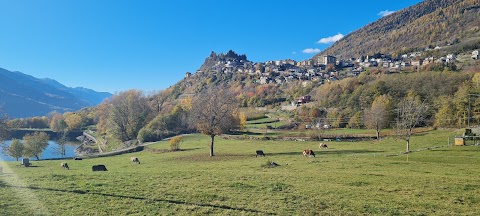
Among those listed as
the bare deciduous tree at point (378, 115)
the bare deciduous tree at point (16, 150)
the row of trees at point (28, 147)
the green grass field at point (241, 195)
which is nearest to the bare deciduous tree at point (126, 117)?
the row of trees at point (28, 147)

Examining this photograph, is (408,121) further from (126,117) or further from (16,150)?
(126,117)

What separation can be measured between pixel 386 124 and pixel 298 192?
72942 millimetres

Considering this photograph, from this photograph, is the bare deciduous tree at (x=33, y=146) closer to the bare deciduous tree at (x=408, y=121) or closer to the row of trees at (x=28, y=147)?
the row of trees at (x=28, y=147)

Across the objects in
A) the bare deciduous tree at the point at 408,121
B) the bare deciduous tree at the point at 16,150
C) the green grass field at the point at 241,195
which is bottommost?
the bare deciduous tree at the point at 16,150

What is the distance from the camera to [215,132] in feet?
152

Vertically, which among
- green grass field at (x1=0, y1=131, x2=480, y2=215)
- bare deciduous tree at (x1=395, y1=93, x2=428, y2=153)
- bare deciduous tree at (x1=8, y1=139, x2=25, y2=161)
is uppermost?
bare deciduous tree at (x1=395, y1=93, x2=428, y2=153)

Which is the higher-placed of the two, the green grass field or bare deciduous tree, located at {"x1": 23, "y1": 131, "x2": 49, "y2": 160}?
the green grass field

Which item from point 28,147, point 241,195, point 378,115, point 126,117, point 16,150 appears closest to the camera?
point 241,195

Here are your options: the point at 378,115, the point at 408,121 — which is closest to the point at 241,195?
the point at 408,121

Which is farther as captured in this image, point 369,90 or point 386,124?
point 369,90

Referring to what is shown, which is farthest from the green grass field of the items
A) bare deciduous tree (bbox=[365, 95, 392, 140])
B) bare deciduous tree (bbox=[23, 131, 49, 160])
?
bare deciduous tree (bbox=[23, 131, 49, 160])

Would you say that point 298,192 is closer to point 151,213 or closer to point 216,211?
point 216,211

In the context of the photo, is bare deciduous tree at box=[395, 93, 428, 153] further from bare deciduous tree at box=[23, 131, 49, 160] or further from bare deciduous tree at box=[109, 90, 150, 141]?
bare deciduous tree at box=[109, 90, 150, 141]

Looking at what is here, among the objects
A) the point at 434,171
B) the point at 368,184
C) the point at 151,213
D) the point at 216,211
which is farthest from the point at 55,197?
the point at 434,171
